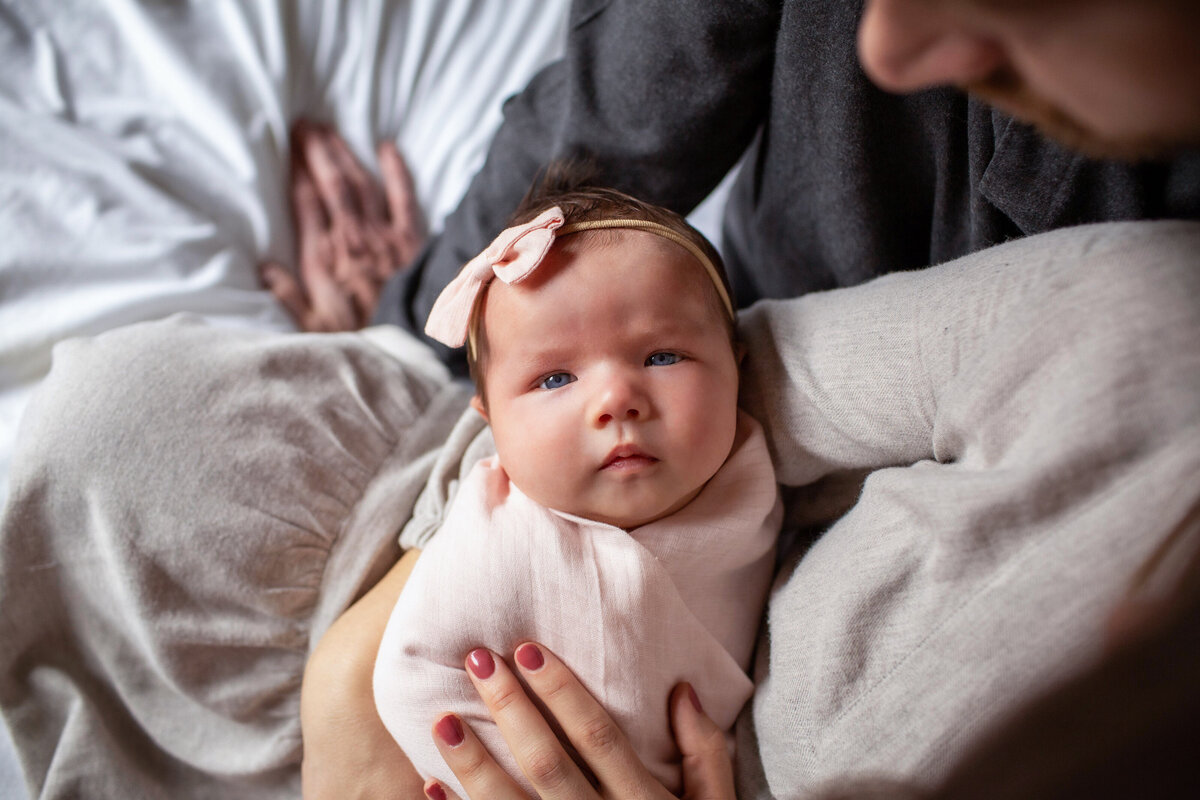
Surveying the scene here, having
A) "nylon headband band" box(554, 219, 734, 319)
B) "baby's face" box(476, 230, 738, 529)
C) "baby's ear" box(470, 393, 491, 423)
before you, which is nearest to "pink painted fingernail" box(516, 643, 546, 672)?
"baby's face" box(476, 230, 738, 529)

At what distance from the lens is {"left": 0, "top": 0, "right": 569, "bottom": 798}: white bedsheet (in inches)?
42.5

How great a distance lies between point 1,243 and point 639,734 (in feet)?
3.61

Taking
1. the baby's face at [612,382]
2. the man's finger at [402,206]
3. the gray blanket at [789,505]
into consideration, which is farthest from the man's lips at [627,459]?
the man's finger at [402,206]

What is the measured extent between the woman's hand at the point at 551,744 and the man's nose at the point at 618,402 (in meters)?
0.24

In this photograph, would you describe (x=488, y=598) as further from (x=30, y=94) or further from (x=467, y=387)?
(x=30, y=94)

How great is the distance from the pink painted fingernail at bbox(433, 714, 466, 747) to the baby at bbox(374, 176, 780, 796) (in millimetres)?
15

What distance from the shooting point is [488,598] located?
0.74 m

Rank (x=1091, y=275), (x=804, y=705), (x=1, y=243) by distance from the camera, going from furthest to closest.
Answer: (x=1, y=243) < (x=804, y=705) < (x=1091, y=275)

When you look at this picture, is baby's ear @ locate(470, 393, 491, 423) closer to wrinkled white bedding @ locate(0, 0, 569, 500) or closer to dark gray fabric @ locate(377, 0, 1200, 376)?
dark gray fabric @ locate(377, 0, 1200, 376)

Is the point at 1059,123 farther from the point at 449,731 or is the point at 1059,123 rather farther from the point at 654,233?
the point at 449,731

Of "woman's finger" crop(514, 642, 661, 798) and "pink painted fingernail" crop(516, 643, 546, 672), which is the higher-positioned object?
"pink painted fingernail" crop(516, 643, 546, 672)

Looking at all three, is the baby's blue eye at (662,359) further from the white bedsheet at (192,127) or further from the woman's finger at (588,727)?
the white bedsheet at (192,127)

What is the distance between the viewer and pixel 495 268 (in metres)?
0.76

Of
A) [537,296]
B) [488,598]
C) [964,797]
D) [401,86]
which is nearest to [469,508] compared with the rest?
[488,598]
